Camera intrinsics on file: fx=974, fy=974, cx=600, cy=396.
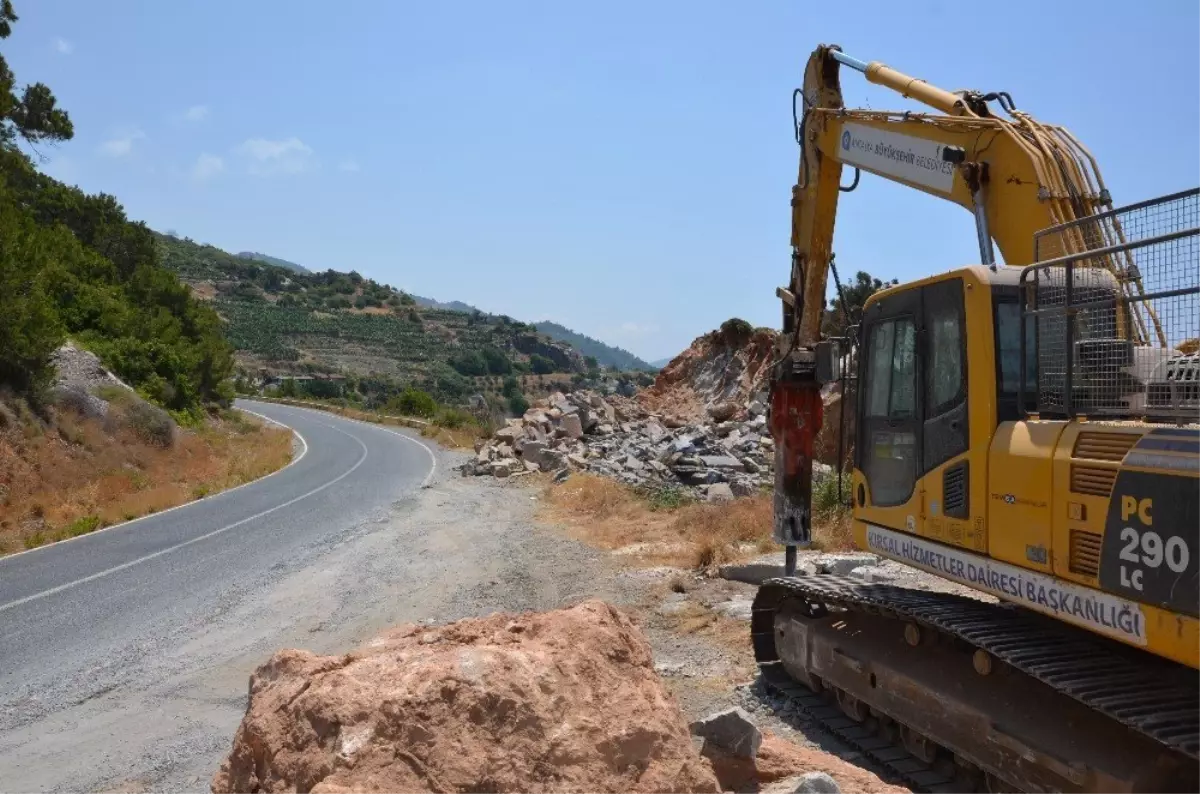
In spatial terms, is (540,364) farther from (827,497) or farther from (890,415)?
(890,415)

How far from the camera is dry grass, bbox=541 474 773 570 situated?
1375 cm

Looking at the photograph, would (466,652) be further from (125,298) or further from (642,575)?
(125,298)

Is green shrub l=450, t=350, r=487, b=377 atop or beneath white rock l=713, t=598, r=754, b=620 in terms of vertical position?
atop

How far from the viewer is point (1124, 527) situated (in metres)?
4.55

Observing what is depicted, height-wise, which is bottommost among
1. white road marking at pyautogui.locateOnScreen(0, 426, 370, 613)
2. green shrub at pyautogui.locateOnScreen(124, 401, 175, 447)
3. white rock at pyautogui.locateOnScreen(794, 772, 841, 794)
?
white road marking at pyautogui.locateOnScreen(0, 426, 370, 613)

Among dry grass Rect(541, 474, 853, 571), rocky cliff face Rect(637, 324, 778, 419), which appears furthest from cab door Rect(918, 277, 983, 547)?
rocky cliff face Rect(637, 324, 778, 419)

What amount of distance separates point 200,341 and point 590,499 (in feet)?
98.1

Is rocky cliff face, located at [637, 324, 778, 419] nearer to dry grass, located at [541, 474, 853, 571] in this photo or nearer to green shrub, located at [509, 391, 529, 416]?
dry grass, located at [541, 474, 853, 571]

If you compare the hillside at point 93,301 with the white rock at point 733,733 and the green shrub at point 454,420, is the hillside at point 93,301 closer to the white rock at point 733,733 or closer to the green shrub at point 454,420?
the green shrub at point 454,420

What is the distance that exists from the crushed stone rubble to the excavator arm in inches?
306

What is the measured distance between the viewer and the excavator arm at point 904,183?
21.7ft

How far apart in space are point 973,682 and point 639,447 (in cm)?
1994

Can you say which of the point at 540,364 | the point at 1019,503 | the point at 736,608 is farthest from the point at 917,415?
the point at 540,364

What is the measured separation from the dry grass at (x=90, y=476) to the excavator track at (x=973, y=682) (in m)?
13.6
